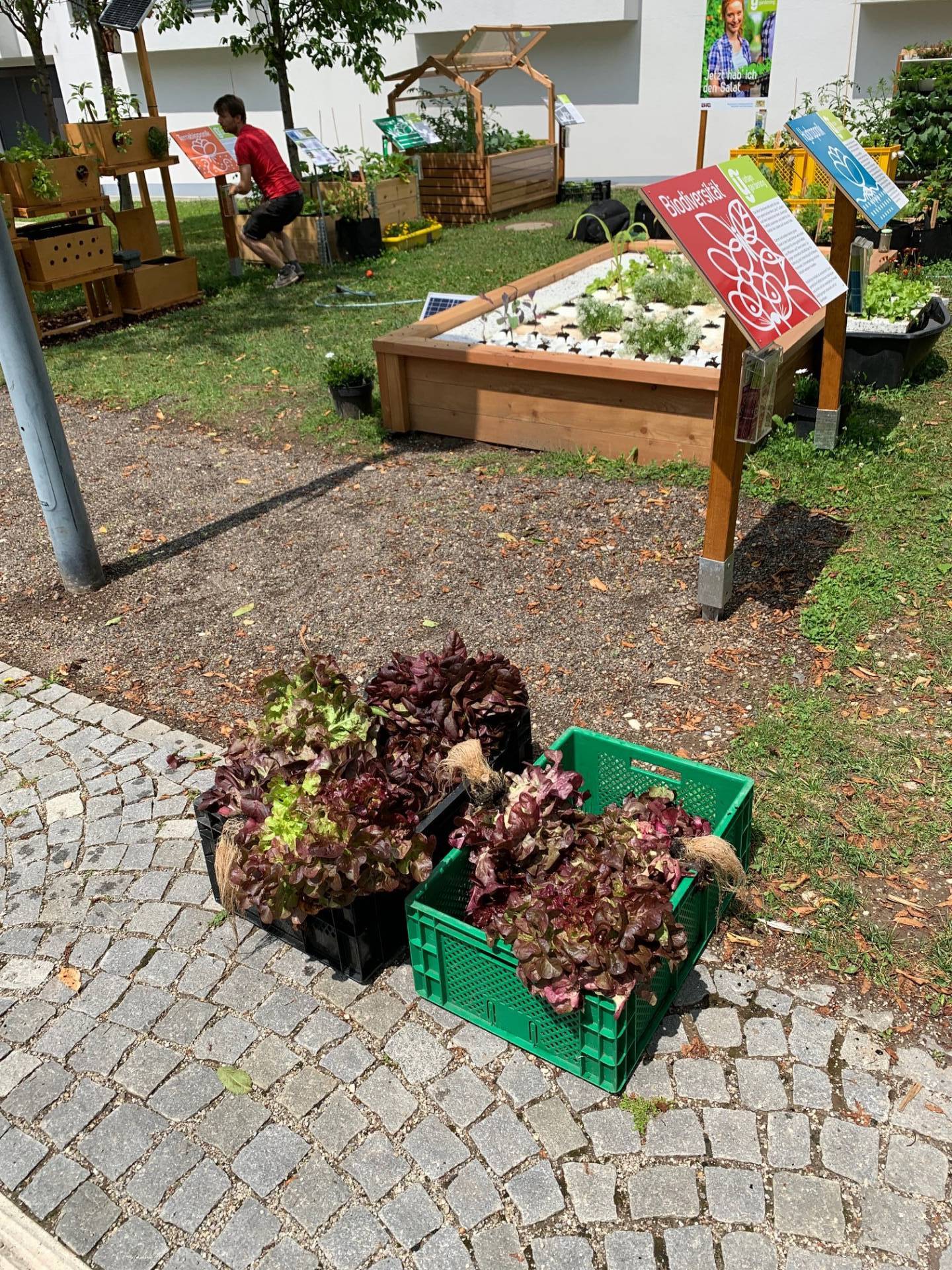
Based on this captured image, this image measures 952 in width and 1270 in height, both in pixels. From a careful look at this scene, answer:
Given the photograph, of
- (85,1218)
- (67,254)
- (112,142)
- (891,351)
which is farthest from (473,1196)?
(112,142)

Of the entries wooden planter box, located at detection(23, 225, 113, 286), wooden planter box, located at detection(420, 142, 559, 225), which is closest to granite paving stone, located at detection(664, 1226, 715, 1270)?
wooden planter box, located at detection(23, 225, 113, 286)

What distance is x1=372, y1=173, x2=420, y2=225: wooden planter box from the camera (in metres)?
13.2

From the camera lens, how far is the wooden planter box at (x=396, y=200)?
1323 cm

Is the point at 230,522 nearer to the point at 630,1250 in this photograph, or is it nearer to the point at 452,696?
the point at 452,696

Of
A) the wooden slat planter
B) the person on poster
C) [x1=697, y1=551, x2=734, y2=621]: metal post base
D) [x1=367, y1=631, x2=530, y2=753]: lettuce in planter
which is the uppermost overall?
the person on poster

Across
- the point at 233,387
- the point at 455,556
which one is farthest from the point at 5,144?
the point at 455,556

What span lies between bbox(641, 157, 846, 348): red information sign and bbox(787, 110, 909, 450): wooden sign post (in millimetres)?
1236

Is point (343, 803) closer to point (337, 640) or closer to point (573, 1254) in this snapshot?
point (573, 1254)

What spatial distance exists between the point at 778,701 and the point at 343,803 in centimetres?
204

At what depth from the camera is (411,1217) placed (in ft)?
7.74

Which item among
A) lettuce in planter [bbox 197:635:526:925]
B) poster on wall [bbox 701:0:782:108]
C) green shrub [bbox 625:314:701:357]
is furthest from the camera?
poster on wall [bbox 701:0:782:108]

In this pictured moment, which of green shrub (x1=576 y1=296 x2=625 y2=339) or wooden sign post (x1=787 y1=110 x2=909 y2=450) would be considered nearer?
wooden sign post (x1=787 y1=110 x2=909 y2=450)

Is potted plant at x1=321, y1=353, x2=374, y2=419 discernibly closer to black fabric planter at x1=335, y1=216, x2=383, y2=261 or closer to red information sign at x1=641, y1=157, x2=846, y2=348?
red information sign at x1=641, y1=157, x2=846, y2=348

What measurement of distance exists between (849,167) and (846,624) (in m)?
2.66
